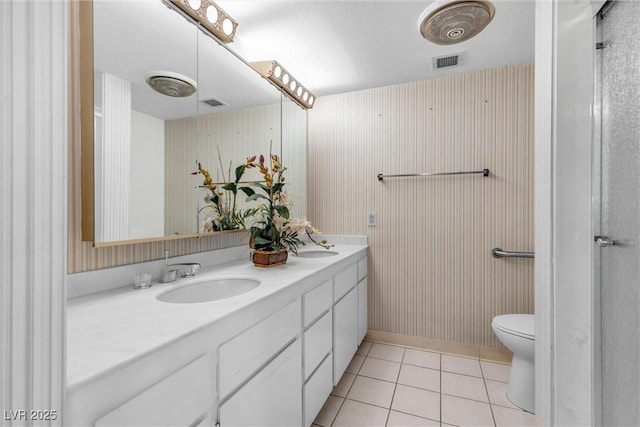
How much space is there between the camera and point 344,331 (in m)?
1.84

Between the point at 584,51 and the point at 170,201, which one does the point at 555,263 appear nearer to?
the point at 584,51

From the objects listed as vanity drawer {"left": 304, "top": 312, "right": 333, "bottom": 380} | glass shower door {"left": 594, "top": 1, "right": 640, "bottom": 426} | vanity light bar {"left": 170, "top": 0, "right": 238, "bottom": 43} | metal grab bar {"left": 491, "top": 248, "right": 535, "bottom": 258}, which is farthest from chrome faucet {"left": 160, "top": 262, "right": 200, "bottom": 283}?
metal grab bar {"left": 491, "top": 248, "right": 535, "bottom": 258}

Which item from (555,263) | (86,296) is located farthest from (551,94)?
(86,296)

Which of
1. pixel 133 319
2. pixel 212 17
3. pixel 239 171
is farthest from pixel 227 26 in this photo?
pixel 133 319

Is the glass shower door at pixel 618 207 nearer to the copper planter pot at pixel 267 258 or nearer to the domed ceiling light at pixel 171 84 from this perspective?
the copper planter pot at pixel 267 258

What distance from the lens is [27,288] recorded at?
38 cm

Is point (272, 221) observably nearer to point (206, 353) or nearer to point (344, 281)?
point (344, 281)

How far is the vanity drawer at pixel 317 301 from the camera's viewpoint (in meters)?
1.33

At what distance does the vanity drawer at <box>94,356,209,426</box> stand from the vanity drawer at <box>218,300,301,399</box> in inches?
2.9

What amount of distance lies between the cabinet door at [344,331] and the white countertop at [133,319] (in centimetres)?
54

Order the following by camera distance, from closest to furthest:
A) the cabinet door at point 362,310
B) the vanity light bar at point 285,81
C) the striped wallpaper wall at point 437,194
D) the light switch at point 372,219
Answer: the vanity light bar at point 285,81, the striped wallpaper wall at point 437,194, the cabinet door at point 362,310, the light switch at point 372,219

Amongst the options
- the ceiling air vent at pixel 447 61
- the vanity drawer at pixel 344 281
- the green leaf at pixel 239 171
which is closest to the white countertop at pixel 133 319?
the vanity drawer at pixel 344 281

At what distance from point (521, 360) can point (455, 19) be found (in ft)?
6.19

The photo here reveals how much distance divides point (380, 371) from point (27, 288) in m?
2.07
